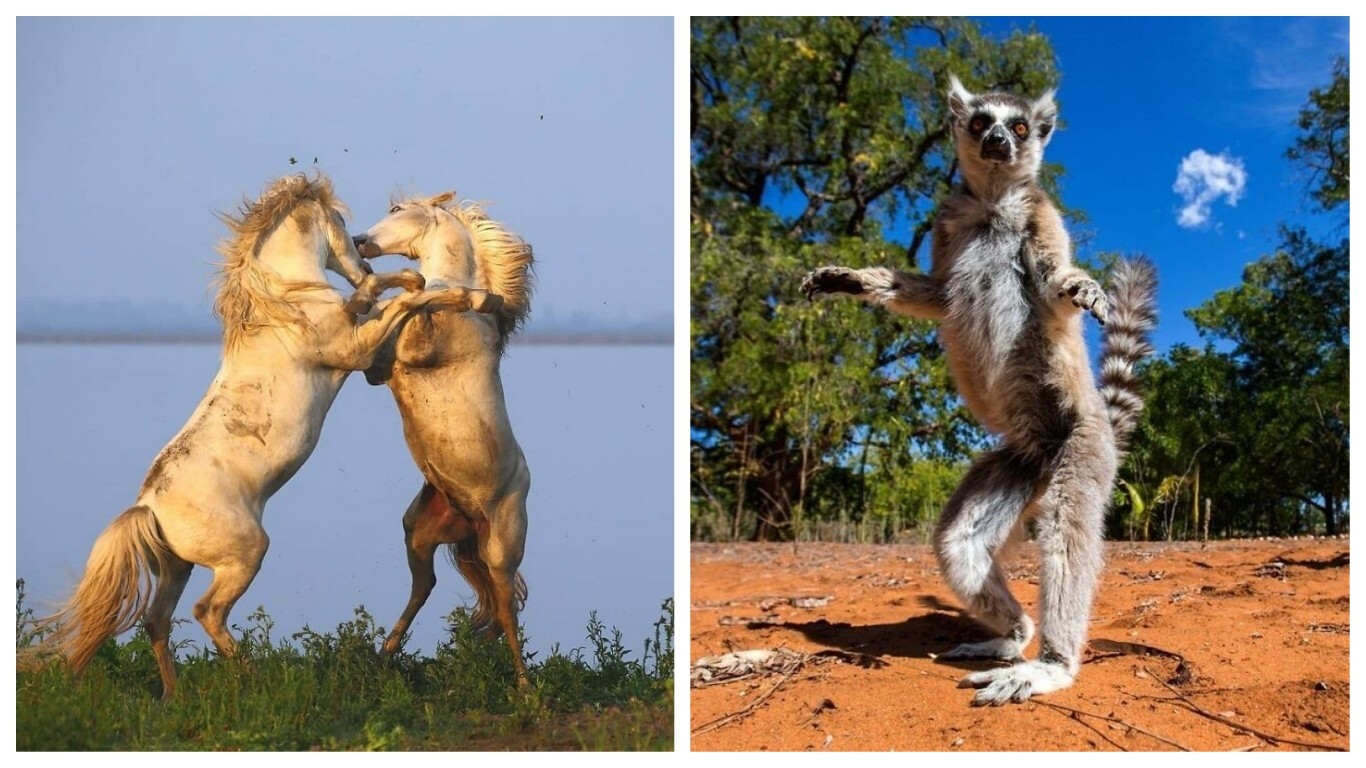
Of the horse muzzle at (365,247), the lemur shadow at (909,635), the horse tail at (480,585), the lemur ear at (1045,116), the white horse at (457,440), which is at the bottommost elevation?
the lemur shadow at (909,635)

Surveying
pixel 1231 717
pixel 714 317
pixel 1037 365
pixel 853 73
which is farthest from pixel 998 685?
pixel 853 73

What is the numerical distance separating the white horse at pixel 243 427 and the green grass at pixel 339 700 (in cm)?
10

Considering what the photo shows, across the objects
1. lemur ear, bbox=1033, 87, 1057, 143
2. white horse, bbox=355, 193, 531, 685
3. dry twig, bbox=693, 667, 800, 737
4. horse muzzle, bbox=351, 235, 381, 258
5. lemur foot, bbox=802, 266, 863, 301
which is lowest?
dry twig, bbox=693, 667, 800, 737

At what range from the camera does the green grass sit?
12.9ft

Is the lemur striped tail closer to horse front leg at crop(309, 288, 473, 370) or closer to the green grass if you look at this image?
the green grass

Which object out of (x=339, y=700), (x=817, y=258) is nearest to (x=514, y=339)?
(x=339, y=700)

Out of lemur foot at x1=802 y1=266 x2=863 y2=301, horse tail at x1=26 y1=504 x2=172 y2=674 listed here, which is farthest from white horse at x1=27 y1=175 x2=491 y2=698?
lemur foot at x1=802 y1=266 x2=863 y2=301

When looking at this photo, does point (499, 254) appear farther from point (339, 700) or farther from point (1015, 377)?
point (1015, 377)

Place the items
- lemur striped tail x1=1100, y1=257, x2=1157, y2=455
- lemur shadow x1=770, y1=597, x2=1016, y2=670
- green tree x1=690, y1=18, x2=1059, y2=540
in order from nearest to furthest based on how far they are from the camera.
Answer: lemur striped tail x1=1100, y1=257, x2=1157, y2=455
lemur shadow x1=770, y1=597, x2=1016, y2=670
green tree x1=690, y1=18, x2=1059, y2=540

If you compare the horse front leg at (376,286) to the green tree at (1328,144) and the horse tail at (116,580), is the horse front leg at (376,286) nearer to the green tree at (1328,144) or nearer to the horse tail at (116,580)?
the horse tail at (116,580)

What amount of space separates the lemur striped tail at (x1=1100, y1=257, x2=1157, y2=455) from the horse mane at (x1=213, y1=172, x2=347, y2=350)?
3.41m

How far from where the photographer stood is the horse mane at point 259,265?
4.08 meters

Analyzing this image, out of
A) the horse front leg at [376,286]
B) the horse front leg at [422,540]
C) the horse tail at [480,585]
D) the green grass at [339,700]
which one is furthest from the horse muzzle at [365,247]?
the green grass at [339,700]

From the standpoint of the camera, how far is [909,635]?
4938 millimetres
